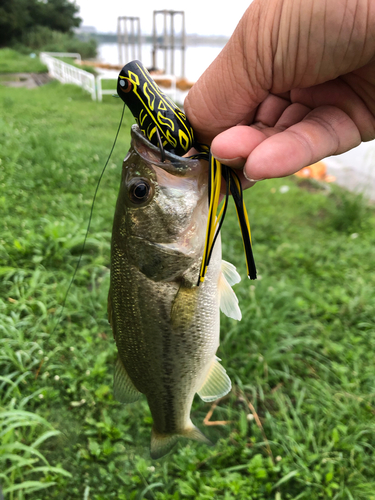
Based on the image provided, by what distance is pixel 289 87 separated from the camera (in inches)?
55.3

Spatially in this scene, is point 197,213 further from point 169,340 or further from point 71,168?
point 71,168

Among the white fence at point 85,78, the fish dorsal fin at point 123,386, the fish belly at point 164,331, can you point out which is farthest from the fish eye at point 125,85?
the white fence at point 85,78

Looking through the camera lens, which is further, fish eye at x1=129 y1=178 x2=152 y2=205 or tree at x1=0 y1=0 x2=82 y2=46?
tree at x1=0 y1=0 x2=82 y2=46

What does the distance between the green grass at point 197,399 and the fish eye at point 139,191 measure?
5.41 feet

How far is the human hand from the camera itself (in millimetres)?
1151

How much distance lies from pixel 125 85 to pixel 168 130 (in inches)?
8.1

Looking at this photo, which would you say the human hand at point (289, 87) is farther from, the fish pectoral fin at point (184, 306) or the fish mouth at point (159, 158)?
the fish pectoral fin at point (184, 306)

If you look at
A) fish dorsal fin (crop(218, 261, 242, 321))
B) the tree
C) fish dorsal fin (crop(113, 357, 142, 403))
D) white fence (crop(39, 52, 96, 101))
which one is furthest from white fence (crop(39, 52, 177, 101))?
the tree

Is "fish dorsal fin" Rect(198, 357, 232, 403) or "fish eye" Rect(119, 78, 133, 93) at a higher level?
"fish eye" Rect(119, 78, 133, 93)

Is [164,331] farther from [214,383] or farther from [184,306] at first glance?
[214,383]

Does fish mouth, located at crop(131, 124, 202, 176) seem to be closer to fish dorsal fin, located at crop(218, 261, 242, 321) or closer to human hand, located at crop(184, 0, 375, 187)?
human hand, located at crop(184, 0, 375, 187)

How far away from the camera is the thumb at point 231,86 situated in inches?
50.1

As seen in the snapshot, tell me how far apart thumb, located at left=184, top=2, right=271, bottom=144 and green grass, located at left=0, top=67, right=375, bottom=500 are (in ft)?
6.70

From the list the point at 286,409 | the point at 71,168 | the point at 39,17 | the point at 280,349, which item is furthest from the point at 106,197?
the point at 39,17
